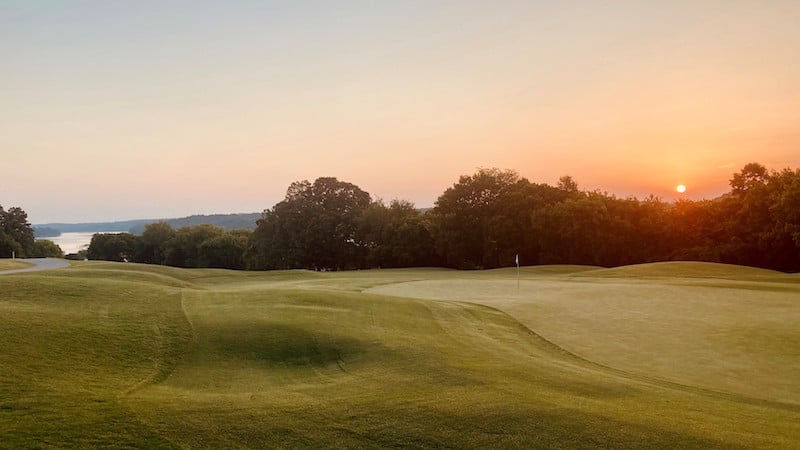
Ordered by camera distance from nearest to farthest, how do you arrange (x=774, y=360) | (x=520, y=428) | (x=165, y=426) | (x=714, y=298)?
1. (x=165, y=426)
2. (x=520, y=428)
3. (x=774, y=360)
4. (x=714, y=298)

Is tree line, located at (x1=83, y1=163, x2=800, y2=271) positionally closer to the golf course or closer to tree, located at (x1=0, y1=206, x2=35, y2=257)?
tree, located at (x1=0, y1=206, x2=35, y2=257)

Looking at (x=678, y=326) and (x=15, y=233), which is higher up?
(x=15, y=233)

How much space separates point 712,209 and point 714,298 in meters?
46.9

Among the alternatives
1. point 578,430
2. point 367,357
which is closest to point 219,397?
point 367,357

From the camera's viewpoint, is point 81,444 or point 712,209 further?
point 712,209

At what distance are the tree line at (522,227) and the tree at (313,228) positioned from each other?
0.49 feet

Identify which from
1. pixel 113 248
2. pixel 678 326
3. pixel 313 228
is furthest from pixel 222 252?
pixel 678 326

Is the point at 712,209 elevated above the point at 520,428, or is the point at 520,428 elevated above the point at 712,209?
the point at 712,209

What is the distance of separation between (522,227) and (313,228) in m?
29.6

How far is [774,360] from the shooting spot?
13297 millimetres

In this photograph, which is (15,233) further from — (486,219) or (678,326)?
(678,326)

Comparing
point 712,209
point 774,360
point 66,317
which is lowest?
point 774,360

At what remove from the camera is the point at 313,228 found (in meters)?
78.4

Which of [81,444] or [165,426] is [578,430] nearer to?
[165,426]
